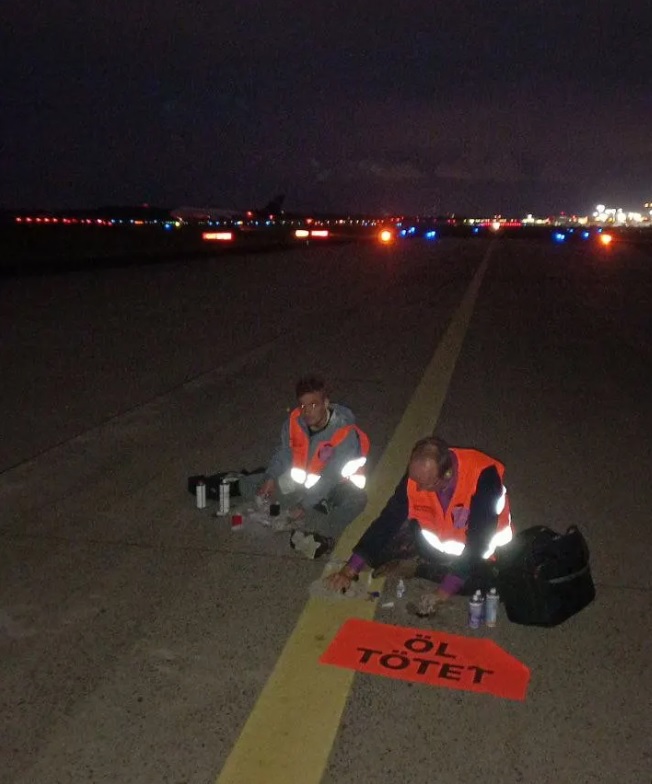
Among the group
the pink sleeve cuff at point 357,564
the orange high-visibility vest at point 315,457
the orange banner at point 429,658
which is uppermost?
the orange high-visibility vest at point 315,457

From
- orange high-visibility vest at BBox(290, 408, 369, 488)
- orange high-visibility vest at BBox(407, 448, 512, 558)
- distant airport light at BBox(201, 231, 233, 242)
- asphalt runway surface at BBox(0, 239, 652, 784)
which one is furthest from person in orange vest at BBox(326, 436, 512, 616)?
distant airport light at BBox(201, 231, 233, 242)

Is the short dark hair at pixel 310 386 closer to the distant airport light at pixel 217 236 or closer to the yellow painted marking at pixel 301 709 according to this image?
the yellow painted marking at pixel 301 709

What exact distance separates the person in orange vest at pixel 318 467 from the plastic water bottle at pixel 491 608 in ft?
5.13

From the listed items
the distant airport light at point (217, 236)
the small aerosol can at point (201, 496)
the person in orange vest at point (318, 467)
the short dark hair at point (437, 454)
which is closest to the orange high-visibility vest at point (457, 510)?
the short dark hair at point (437, 454)

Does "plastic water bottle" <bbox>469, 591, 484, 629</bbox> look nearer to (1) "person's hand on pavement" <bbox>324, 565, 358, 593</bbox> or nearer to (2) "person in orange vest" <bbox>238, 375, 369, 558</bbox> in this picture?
(1) "person's hand on pavement" <bbox>324, 565, 358, 593</bbox>

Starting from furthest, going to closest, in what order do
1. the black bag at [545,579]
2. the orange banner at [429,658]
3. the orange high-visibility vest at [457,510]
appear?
the orange high-visibility vest at [457,510] → the black bag at [545,579] → the orange banner at [429,658]

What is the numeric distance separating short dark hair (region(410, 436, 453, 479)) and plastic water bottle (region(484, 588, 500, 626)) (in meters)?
0.64

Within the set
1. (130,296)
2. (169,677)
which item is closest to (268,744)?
(169,677)

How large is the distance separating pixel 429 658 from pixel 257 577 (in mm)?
1327

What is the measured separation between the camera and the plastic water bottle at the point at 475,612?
5.07 meters

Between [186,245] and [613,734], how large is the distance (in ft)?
136

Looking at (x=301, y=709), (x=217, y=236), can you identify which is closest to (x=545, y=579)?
(x=301, y=709)

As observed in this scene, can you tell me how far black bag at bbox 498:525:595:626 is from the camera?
16.6 feet

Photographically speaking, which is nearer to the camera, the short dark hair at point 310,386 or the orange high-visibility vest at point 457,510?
the orange high-visibility vest at point 457,510
